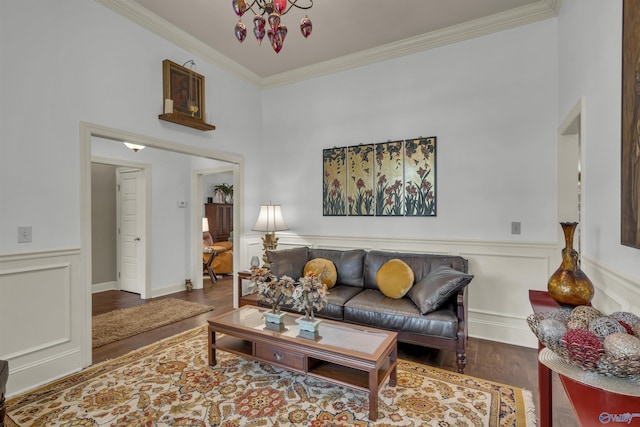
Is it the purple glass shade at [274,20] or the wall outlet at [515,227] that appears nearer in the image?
the purple glass shade at [274,20]

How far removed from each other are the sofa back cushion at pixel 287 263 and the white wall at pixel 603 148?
258 centimetres

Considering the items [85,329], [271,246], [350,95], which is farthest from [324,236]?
[85,329]

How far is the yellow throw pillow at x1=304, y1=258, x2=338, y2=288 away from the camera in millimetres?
3549

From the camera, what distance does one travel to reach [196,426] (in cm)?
194

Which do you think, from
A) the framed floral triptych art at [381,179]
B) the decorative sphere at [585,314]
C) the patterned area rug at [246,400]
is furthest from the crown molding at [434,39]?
the patterned area rug at [246,400]

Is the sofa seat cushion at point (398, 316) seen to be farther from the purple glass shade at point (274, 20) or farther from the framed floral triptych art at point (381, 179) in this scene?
the purple glass shade at point (274, 20)

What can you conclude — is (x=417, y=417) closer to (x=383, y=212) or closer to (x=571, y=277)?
(x=571, y=277)

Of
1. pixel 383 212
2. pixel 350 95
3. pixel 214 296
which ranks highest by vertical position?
pixel 350 95

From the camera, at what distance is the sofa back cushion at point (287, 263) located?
3.59m

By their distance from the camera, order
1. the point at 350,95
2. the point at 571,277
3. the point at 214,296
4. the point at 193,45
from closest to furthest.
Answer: the point at 571,277 < the point at 193,45 < the point at 350,95 < the point at 214,296

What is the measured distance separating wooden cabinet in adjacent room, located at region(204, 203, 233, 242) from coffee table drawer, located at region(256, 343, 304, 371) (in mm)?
5718

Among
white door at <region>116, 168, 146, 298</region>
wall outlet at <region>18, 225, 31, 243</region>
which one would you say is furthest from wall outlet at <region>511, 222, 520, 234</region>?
white door at <region>116, 168, 146, 298</region>

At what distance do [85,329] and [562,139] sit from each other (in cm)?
449

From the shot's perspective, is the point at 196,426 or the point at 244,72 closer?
the point at 196,426
